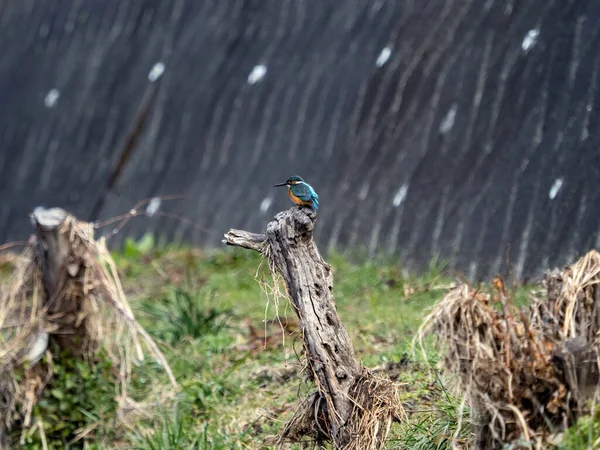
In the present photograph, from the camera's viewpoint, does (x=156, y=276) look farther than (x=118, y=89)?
No

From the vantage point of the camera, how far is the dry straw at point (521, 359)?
333cm

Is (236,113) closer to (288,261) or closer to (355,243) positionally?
(355,243)

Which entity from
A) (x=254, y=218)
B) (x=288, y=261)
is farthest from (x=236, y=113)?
(x=288, y=261)

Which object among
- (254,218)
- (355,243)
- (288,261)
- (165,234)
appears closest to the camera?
(288,261)

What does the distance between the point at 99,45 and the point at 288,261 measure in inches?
368

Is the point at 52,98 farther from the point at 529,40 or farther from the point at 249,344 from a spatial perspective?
Result: the point at 529,40

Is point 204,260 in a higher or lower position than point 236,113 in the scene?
lower

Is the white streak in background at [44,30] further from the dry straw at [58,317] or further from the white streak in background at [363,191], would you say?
the dry straw at [58,317]

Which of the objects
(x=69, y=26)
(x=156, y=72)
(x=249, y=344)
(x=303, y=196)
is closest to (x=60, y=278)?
(x=249, y=344)

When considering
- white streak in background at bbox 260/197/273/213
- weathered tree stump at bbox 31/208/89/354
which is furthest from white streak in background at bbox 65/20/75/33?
weathered tree stump at bbox 31/208/89/354

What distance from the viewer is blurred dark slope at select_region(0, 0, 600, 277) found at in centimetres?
728

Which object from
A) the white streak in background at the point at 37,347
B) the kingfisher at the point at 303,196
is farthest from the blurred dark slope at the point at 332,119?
the white streak in background at the point at 37,347

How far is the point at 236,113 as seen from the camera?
10.3 meters

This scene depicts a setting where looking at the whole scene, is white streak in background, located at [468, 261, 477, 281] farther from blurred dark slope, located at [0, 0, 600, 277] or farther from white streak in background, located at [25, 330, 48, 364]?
white streak in background, located at [25, 330, 48, 364]
